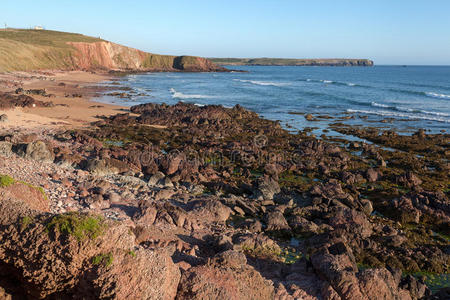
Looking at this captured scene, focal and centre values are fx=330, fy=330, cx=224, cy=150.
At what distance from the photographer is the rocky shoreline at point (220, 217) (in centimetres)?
611

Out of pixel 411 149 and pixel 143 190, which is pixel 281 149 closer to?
pixel 411 149

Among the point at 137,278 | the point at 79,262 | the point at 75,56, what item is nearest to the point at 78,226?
the point at 79,262

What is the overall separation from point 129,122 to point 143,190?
18.2 meters

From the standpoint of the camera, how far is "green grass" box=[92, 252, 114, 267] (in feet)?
19.3

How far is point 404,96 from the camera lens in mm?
63156

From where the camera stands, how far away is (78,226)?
611 cm

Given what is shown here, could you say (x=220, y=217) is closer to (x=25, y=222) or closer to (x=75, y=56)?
(x=25, y=222)

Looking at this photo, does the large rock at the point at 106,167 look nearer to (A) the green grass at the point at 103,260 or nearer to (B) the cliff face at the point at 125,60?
(A) the green grass at the point at 103,260

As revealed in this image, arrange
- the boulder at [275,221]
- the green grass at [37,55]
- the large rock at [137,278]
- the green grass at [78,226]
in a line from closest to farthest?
the large rock at [137,278] < the green grass at [78,226] < the boulder at [275,221] < the green grass at [37,55]

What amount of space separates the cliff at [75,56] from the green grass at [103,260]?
2681 inches

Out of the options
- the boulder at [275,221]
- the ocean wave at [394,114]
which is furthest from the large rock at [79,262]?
the ocean wave at [394,114]

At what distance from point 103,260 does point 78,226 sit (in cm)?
80

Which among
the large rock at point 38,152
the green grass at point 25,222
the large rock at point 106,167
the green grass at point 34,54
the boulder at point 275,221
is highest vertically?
the green grass at point 34,54

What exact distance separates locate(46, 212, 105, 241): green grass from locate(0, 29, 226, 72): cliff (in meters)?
67.3
